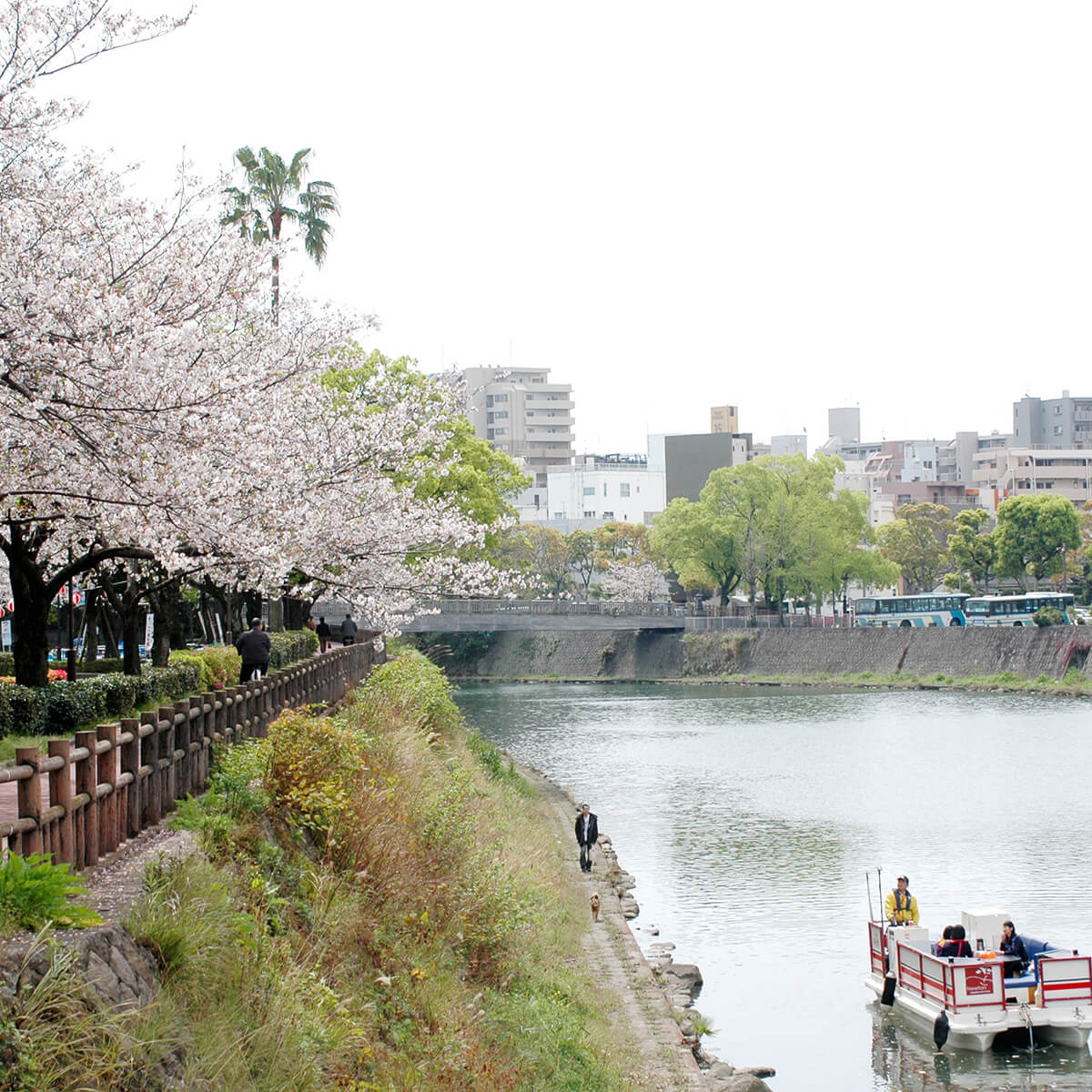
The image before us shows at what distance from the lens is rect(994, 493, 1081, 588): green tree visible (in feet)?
266

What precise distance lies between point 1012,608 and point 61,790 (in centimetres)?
7089

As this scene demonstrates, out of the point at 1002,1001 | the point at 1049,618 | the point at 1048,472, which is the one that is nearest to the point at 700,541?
the point at 1049,618

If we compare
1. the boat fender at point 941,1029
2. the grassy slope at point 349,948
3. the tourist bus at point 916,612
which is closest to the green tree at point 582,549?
the tourist bus at point 916,612

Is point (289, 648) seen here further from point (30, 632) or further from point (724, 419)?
point (724, 419)

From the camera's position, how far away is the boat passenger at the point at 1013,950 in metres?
17.6

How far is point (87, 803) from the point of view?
30.0 ft

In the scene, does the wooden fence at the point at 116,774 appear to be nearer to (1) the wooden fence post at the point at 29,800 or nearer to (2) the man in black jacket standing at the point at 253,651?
(1) the wooden fence post at the point at 29,800

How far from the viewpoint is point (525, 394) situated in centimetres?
14200

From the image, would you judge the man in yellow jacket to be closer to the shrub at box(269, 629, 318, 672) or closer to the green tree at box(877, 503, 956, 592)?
the shrub at box(269, 629, 318, 672)

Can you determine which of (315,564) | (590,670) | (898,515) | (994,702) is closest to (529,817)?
(315,564)

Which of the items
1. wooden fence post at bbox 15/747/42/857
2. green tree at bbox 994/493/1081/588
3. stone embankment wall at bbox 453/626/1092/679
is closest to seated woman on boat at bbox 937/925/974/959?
wooden fence post at bbox 15/747/42/857

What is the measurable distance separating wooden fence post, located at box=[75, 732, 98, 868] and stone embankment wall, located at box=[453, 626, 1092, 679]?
5950 centimetres

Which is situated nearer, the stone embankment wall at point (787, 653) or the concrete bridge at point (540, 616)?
the stone embankment wall at point (787, 653)

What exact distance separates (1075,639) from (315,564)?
158 ft
